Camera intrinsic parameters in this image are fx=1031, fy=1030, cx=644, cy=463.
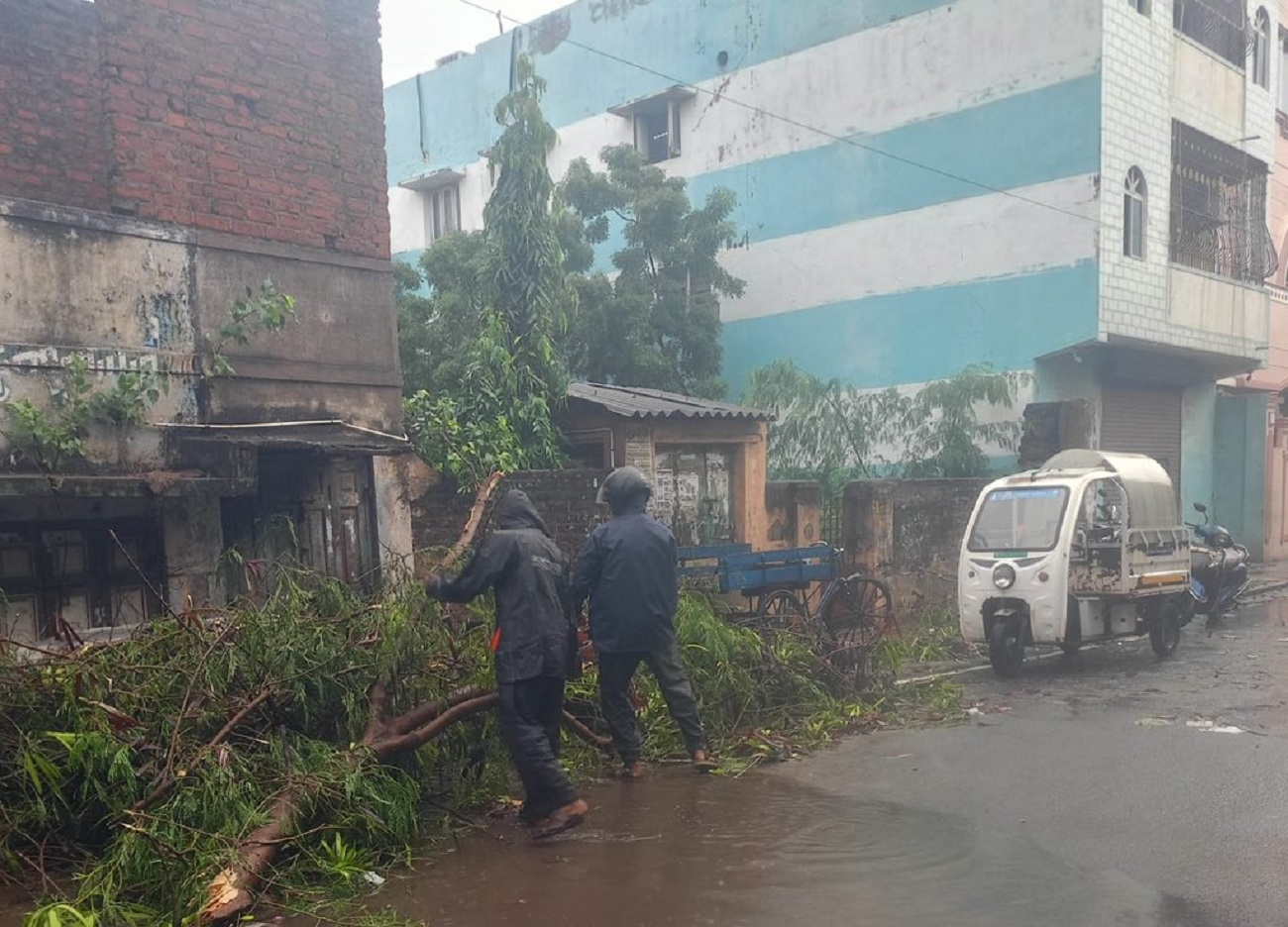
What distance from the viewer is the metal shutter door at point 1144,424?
17.0m

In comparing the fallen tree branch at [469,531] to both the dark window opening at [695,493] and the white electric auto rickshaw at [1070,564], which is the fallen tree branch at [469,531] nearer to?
the dark window opening at [695,493]

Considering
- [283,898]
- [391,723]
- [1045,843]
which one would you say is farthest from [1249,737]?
[283,898]

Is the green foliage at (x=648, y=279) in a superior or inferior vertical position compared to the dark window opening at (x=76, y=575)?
superior

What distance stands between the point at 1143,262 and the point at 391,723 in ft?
47.5

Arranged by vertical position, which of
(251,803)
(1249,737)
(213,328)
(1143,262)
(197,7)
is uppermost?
(197,7)

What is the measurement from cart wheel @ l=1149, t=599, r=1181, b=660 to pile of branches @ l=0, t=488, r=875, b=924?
6671mm

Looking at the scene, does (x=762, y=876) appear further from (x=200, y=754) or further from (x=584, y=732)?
(x=200, y=754)

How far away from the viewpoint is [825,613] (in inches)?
355

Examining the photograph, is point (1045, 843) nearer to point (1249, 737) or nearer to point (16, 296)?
point (1249, 737)

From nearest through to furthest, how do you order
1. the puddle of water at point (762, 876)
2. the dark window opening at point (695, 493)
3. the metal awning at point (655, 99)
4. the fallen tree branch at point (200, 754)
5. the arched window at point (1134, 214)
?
Result: 1. the puddle of water at point (762, 876)
2. the fallen tree branch at point (200, 754)
3. the dark window opening at point (695, 493)
4. the arched window at point (1134, 214)
5. the metal awning at point (655, 99)

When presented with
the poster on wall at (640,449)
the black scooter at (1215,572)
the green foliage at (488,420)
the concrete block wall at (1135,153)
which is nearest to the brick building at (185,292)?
the green foliage at (488,420)

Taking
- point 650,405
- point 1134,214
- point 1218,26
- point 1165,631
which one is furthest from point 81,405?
point 1218,26

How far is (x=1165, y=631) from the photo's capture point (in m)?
10.2

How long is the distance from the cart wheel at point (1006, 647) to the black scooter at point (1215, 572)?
3.50 meters
